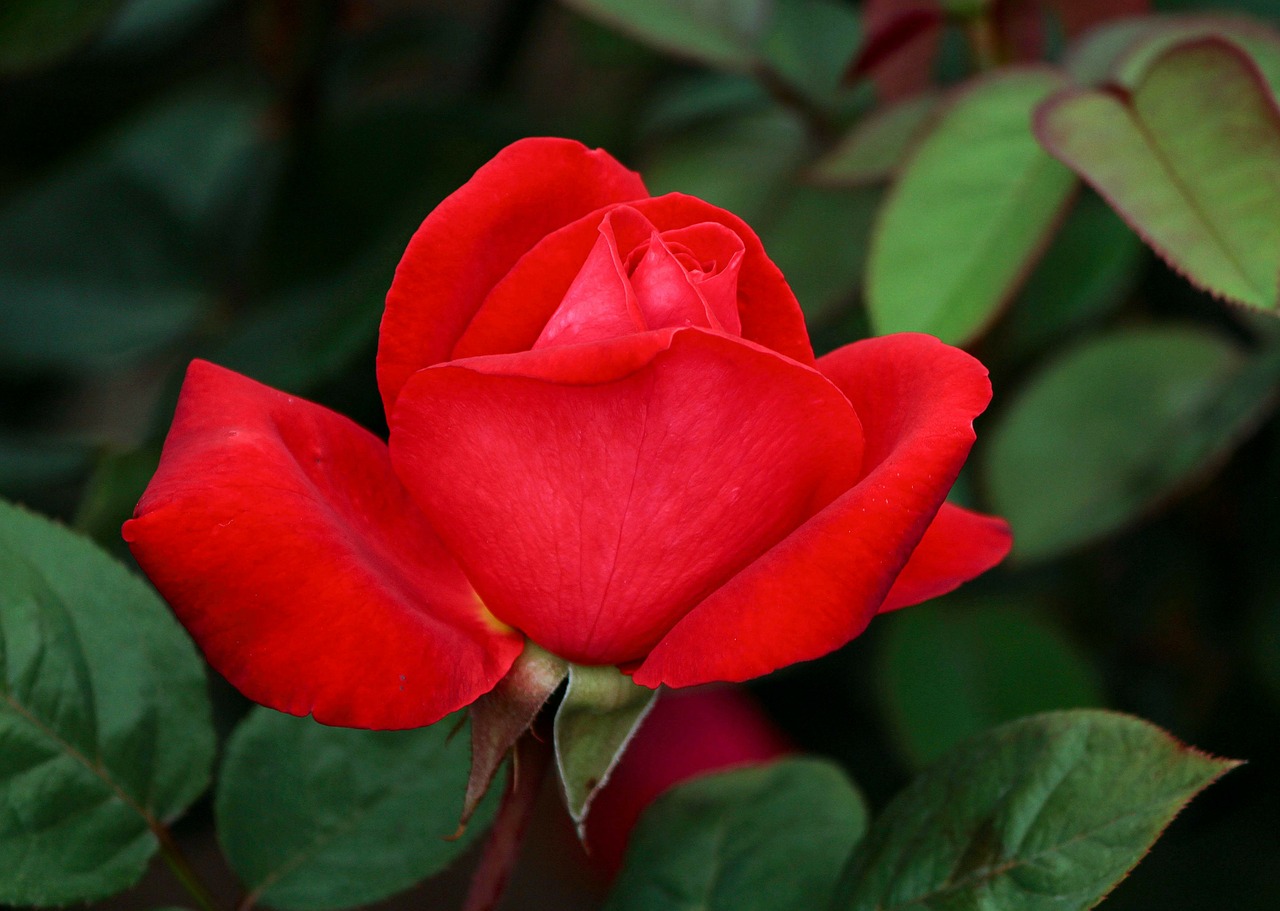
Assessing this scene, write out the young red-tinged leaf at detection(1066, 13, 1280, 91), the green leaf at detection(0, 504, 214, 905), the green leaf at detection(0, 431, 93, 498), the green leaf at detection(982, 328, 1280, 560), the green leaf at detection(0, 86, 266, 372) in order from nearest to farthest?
the green leaf at detection(0, 504, 214, 905)
the young red-tinged leaf at detection(1066, 13, 1280, 91)
the green leaf at detection(982, 328, 1280, 560)
the green leaf at detection(0, 431, 93, 498)
the green leaf at detection(0, 86, 266, 372)

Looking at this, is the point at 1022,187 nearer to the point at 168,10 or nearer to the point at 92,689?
the point at 92,689

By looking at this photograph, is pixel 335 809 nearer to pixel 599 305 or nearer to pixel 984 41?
pixel 599 305

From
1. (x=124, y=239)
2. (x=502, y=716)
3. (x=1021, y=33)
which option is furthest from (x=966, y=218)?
(x=124, y=239)

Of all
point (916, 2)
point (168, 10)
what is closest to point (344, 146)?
point (168, 10)

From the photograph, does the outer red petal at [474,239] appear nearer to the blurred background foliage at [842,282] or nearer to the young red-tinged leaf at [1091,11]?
the blurred background foliage at [842,282]

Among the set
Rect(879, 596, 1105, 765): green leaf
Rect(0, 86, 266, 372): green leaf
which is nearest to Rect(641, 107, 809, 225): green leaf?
Rect(879, 596, 1105, 765): green leaf

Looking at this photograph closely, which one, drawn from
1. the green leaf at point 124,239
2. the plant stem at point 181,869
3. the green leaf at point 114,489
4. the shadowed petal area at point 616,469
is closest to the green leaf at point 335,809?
the plant stem at point 181,869

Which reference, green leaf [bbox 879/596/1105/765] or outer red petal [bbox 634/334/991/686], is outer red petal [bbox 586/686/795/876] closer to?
green leaf [bbox 879/596/1105/765]
